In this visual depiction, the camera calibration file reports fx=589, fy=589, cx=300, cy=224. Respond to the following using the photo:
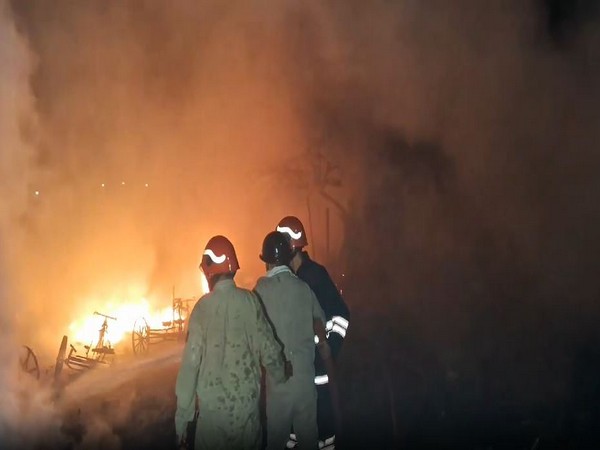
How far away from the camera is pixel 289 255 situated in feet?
12.1

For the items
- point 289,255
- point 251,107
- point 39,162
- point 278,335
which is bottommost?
point 278,335

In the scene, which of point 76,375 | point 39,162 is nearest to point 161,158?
point 39,162

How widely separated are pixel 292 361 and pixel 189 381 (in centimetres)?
72

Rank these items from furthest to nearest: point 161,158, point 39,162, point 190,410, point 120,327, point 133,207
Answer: point 133,207, point 161,158, point 120,327, point 39,162, point 190,410

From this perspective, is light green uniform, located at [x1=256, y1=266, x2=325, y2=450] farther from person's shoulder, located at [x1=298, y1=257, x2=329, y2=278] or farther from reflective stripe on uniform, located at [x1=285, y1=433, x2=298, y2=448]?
person's shoulder, located at [x1=298, y1=257, x2=329, y2=278]

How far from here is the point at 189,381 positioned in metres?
3.05

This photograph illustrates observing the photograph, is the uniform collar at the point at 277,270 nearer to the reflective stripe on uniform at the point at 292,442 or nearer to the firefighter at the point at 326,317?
the firefighter at the point at 326,317

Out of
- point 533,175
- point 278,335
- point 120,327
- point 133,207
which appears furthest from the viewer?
point 133,207

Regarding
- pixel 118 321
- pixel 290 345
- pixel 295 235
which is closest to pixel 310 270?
→ pixel 295 235

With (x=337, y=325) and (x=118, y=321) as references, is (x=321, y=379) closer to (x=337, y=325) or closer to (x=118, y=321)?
(x=337, y=325)

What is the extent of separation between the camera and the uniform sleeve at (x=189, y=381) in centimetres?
303

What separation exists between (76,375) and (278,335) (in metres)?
5.63

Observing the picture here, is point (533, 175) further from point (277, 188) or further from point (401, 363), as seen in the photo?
point (277, 188)

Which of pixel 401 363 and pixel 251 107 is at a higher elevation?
pixel 251 107
